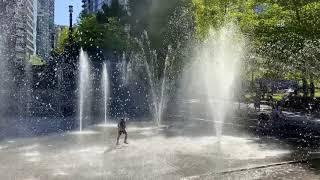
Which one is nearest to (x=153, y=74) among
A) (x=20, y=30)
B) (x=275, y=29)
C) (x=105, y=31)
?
(x=105, y=31)

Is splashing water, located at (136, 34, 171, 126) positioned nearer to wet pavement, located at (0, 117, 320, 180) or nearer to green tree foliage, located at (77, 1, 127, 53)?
green tree foliage, located at (77, 1, 127, 53)

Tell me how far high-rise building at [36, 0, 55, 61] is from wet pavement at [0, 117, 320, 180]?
166 meters

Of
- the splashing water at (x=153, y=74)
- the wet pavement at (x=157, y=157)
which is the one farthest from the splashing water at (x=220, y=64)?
the wet pavement at (x=157, y=157)

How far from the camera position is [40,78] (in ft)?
157

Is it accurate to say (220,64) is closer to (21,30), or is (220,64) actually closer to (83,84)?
(83,84)

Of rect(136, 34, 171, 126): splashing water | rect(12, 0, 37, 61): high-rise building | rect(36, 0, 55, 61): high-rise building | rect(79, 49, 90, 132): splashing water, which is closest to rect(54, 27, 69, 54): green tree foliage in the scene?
rect(12, 0, 37, 61): high-rise building

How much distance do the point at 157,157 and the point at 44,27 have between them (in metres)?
178

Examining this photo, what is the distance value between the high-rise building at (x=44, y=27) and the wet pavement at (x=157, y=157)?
545ft

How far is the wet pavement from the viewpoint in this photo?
13617 millimetres

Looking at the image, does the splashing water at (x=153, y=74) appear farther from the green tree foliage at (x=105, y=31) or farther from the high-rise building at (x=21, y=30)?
→ the high-rise building at (x=21, y=30)

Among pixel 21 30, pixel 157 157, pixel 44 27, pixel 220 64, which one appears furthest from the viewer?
pixel 44 27

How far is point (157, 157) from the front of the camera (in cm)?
1625

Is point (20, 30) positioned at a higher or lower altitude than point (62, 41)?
higher

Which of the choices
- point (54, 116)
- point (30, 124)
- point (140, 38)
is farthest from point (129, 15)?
point (30, 124)
